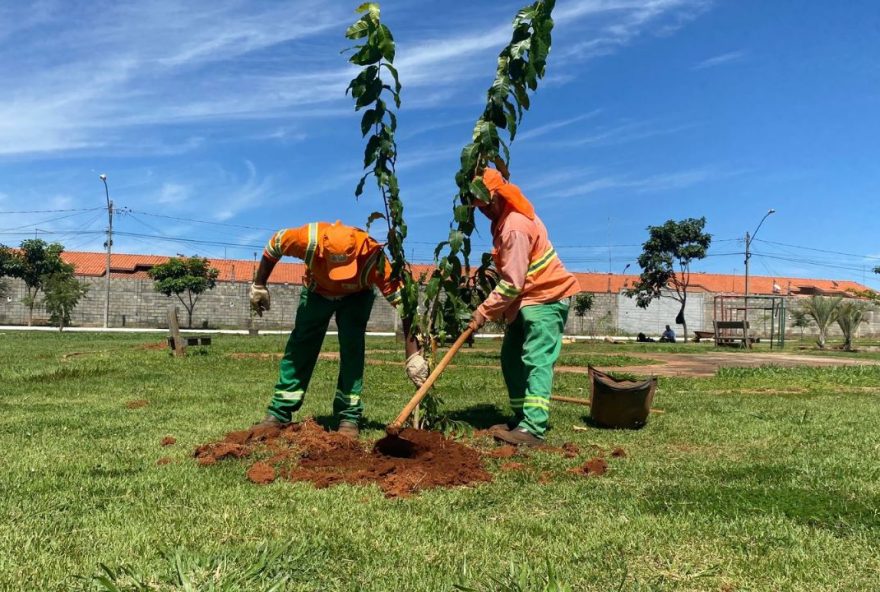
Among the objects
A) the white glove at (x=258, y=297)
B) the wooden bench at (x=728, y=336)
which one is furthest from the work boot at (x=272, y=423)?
the wooden bench at (x=728, y=336)

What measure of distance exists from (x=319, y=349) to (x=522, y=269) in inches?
65.7

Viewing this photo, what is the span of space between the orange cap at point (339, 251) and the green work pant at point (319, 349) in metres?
0.36

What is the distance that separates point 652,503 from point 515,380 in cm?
228

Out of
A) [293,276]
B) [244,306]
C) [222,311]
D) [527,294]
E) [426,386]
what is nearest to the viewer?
[426,386]

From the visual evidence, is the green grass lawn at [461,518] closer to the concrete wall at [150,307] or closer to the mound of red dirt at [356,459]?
the mound of red dirt at [356,459]

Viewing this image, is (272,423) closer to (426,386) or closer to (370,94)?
(426,386)

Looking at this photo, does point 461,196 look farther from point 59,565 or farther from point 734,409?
point 734,409

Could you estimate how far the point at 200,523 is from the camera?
2.91m

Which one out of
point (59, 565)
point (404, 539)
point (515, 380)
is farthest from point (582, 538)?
point (515, 380)

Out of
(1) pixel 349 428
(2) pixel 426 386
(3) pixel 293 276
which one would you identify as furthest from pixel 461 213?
(3) pixel 293 276

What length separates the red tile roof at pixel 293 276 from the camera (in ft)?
167

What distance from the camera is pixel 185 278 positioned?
4003cm

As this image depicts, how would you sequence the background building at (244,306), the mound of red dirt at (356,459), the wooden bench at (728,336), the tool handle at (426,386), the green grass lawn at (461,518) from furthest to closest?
the background building at (244,306) < the wooden bench at (728,336) < the tool handle at (426,386) < the mound of red dirt at (356,459) < the green grass lawn at (461,518)

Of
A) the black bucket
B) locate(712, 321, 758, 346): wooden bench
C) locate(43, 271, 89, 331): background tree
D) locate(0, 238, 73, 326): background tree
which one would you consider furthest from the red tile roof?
the black bucket
